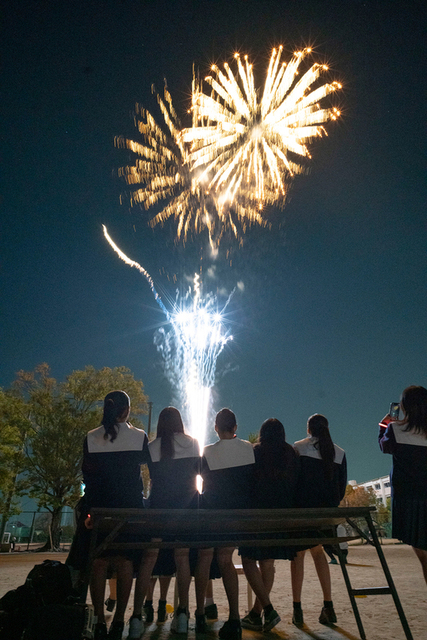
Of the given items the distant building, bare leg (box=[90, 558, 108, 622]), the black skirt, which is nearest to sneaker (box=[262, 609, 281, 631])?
the black skirt

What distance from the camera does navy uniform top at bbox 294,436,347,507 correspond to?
4.41 metres

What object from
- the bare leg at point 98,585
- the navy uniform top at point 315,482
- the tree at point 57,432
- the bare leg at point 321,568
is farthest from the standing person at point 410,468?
the tree at point 57,432

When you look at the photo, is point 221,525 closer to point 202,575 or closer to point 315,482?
point 202,575

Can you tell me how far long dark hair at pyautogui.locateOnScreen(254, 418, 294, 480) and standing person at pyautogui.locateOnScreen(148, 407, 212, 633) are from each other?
632mm

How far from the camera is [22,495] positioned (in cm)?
2677

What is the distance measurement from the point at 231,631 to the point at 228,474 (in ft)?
3.91

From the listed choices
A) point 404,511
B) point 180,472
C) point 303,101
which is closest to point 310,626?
point 404,511

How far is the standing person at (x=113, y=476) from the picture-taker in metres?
3.59

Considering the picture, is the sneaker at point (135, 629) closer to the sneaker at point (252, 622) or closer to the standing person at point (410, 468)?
the sneaker at point (252, 622)

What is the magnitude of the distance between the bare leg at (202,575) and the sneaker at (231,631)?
43 cm

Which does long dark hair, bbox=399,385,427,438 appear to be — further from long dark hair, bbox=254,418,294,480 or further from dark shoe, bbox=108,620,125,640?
dark shoe, bbox=108,620,125,640

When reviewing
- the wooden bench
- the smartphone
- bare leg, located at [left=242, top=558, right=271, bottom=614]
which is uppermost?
the smartphone

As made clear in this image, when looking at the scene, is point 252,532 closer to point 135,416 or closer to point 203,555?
point 203,555

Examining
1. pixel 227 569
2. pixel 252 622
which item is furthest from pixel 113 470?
pixel 252 622
